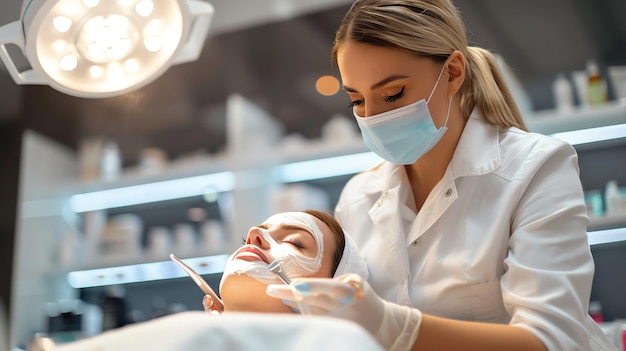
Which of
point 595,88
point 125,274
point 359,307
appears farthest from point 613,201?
point 125,274

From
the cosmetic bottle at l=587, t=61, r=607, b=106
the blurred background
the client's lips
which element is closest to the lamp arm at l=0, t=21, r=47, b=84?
the client's lips

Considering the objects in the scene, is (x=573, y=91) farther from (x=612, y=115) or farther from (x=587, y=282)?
(x=587, y=282)

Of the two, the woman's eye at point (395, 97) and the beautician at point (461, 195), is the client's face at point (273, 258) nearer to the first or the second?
the beautician at point (461, 195)

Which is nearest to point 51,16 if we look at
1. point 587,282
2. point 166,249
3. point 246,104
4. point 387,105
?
point 387,105

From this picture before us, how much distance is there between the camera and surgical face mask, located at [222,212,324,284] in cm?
132

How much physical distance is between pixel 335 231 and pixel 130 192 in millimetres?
2553

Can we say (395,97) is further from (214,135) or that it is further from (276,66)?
(214,135)

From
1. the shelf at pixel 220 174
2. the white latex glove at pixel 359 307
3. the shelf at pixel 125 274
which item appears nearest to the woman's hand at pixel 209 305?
the white latex glove at pixel 359 307

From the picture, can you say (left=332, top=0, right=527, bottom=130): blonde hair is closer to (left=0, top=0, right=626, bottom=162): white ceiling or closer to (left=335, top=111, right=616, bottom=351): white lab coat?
(left=335, top=111, right=616, bottom=351): white lab coat

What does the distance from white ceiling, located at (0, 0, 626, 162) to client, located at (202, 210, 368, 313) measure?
1.61 meters

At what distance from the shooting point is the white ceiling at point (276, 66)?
116 inches

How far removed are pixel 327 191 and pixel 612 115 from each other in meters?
1.38

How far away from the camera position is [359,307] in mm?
975

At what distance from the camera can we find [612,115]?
2.70m
